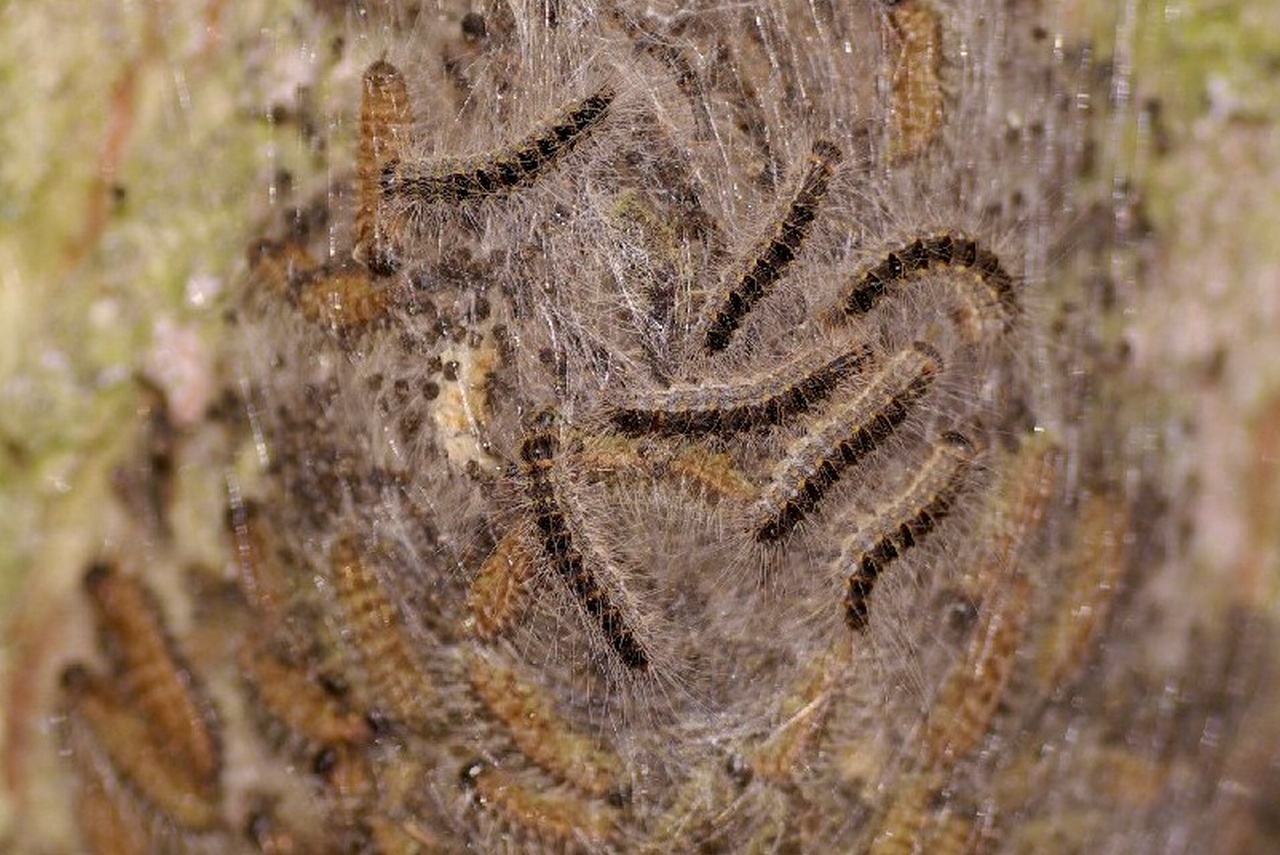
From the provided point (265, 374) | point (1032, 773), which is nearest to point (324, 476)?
point (265, 374)

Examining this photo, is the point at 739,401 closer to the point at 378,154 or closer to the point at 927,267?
the point at 927,267

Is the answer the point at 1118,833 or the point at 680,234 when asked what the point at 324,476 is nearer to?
the point at 680,234

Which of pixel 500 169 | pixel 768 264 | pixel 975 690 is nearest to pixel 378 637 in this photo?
pixel 500 169

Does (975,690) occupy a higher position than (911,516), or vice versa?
(911,516)

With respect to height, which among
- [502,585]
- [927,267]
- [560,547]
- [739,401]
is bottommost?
[502,585]

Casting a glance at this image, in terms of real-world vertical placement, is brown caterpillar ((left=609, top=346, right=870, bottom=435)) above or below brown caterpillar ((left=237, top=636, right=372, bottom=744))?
above

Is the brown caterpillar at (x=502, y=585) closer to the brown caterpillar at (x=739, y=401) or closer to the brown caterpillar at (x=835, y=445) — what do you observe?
the brown caterpillar at (x=739, y=401)

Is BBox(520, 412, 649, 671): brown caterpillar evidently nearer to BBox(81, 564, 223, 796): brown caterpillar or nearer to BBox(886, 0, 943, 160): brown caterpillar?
BBox(81, 564, 223, 796): brown caterpillar

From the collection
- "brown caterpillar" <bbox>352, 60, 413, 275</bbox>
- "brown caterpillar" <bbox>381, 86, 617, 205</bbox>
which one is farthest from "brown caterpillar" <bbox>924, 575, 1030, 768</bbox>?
"brown caterpillar" <bbox>352, 60, 413, 275</bbox>
